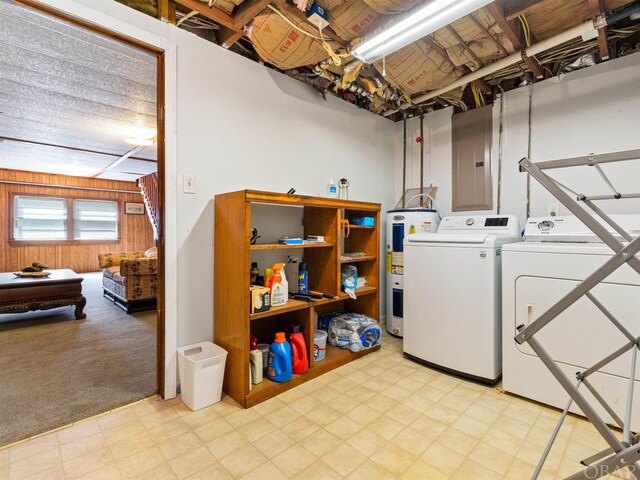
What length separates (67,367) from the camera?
2469 millimetres

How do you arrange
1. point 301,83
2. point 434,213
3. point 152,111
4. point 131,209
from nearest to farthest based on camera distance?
point 301,83
point 434,213
point 152,111
point 131,209

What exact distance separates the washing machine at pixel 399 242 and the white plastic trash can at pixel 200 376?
5.85ft

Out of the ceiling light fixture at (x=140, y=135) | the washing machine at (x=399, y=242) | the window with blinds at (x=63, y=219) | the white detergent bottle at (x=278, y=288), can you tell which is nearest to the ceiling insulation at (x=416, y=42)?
the washing machine at (x=399, y=242)

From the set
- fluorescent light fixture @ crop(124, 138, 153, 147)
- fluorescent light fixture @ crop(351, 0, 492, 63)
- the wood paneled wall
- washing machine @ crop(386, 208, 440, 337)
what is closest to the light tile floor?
washing machine @ crop(386, 208, 440, 337)

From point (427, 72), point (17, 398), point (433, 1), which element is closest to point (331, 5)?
point (433, 1)

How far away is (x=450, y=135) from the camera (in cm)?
327

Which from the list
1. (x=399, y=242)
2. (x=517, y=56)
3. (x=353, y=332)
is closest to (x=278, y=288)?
(x=353, y=332)

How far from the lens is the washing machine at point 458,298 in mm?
2127

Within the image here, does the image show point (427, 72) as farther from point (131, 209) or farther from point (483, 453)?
point (131, 209)

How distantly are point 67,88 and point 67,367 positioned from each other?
245 centimetres

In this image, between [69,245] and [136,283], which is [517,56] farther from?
[69,245]

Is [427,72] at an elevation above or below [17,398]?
above

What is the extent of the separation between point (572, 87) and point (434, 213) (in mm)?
1481

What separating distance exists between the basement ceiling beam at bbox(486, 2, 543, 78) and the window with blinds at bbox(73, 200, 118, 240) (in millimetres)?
8962
